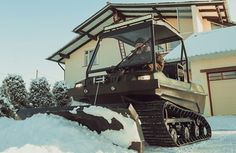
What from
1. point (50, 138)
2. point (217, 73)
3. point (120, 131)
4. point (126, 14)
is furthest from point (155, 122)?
point (126, 14)

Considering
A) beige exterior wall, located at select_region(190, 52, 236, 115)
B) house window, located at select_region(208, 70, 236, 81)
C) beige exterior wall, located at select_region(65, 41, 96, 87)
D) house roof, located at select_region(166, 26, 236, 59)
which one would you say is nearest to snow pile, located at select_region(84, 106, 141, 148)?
house roof, located at select_region(166, 26, 236, 59)

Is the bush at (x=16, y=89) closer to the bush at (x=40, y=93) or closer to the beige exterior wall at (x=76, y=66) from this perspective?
the bush at (x=40, y=93)

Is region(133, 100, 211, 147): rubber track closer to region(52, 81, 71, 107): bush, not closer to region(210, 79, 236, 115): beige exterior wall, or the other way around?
region(210, 79, 236, 115): beige exterior wall

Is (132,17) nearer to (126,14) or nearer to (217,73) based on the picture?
(126,14)

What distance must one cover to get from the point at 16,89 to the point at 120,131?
595 inches

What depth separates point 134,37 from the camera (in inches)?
249

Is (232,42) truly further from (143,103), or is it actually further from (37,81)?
(37,81)

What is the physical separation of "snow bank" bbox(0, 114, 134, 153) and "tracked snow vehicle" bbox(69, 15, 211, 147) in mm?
814

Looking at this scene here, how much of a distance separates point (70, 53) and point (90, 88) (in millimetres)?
19036

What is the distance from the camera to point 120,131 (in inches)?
180

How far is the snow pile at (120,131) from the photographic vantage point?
441 cm

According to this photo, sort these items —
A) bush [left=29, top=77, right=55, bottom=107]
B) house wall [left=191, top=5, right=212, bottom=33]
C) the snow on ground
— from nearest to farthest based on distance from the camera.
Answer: the snow on ground < house wall [left=191, top=5, right=212, bottom=33] < bush [left=29, top=77, right=55, bottom=107]

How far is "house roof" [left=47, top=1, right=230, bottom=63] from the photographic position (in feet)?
59.6

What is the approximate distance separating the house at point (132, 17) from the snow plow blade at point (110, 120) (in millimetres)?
10658
